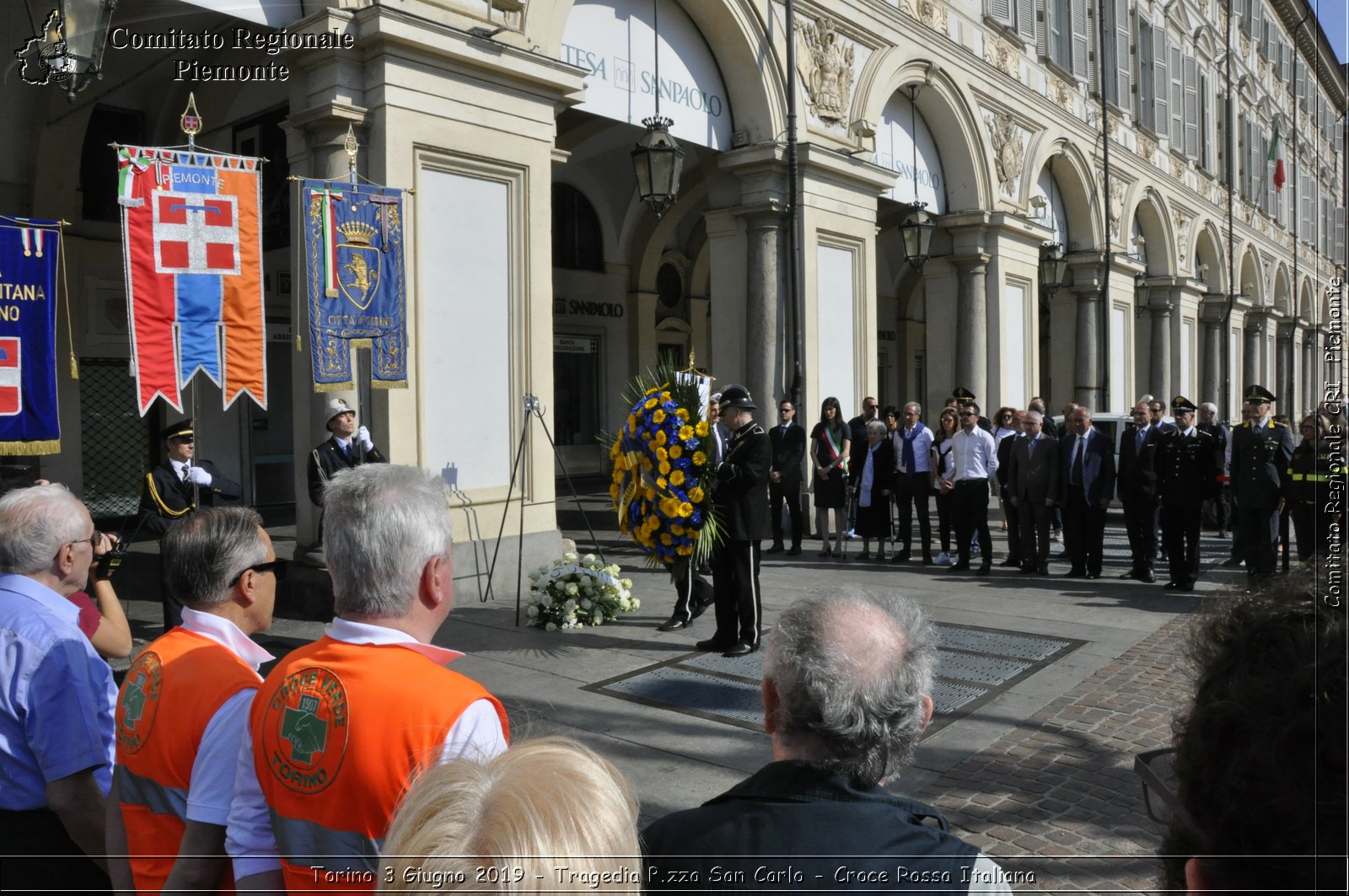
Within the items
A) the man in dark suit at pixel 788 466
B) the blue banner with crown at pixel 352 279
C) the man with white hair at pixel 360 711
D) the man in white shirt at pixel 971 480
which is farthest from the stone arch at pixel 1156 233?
the man with white hair at pixel 360 711

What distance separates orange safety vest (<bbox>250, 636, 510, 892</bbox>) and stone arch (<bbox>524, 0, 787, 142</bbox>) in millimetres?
11469

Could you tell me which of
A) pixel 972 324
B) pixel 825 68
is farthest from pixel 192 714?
pixel 972 324

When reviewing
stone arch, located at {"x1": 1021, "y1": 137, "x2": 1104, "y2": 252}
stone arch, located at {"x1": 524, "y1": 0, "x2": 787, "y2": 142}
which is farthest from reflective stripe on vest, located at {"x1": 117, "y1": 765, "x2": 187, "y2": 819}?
stone arch, located at {"x1": 1021, "y1": 137, "x2": 1104, "y2": 252}

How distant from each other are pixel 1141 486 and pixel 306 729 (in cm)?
1007

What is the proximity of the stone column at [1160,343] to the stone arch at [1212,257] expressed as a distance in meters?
3.52

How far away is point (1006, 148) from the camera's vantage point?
17.3 meters

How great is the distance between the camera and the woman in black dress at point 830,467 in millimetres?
11484

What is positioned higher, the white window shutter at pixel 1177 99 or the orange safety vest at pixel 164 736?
the white window shutter at pixel 1177 99

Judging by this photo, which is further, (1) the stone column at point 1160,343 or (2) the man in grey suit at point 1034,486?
(1) the stone column at point 1160,343

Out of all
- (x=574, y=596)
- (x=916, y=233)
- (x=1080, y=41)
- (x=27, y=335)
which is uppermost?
(x=1080, y=41)

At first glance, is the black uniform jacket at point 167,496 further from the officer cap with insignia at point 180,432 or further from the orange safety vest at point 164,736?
the orange safety vest at point 164,736

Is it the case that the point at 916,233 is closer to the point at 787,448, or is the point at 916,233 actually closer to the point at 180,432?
the point at 787,448

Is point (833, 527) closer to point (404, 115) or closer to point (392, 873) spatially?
point (404, 115)

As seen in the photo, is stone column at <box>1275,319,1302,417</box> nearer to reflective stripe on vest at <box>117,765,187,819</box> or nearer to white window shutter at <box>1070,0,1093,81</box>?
white window shutter at <box>1070,0,1093,81</box>
